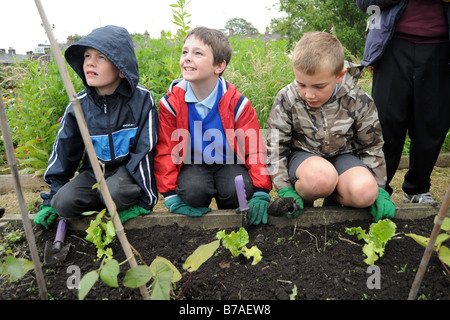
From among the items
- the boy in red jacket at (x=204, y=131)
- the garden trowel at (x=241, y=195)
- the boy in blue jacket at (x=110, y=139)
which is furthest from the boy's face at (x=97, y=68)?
the garden trowel at (x=241, y=195)

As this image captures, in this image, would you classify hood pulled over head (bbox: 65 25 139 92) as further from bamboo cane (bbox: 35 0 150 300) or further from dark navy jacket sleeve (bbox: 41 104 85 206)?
bamboo cane (bbox: 35 0 150 300)

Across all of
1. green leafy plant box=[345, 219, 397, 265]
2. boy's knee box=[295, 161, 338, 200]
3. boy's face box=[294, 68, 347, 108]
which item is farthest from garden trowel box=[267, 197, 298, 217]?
boy's face box=[294, 68, 347, 108]

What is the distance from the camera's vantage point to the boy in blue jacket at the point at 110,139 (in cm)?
192

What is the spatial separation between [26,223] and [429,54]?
88.0 inches

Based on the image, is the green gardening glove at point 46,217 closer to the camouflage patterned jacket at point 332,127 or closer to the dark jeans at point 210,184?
the dark jeans at point 210,184

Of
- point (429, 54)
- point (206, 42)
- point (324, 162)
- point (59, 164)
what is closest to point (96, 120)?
point (59, 164)

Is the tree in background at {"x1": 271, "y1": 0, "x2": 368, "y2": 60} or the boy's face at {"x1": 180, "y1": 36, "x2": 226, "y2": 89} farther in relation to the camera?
the tree in background at {"x1": 271, "y1": 0, "x2": 368, "y2": 60}

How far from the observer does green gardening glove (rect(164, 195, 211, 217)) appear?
1982 millimetres

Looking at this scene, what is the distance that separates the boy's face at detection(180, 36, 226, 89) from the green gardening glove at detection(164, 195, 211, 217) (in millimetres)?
728

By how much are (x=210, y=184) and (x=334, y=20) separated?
13.7 meters

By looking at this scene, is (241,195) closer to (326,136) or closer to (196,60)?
(326,136)

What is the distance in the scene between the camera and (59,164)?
2062 millimetres

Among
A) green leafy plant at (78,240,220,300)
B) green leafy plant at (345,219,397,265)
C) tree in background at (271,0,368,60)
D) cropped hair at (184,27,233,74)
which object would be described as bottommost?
green leafy plant at (345,219,397,265)

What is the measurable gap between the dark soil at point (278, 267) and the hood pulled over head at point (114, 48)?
903 mm
